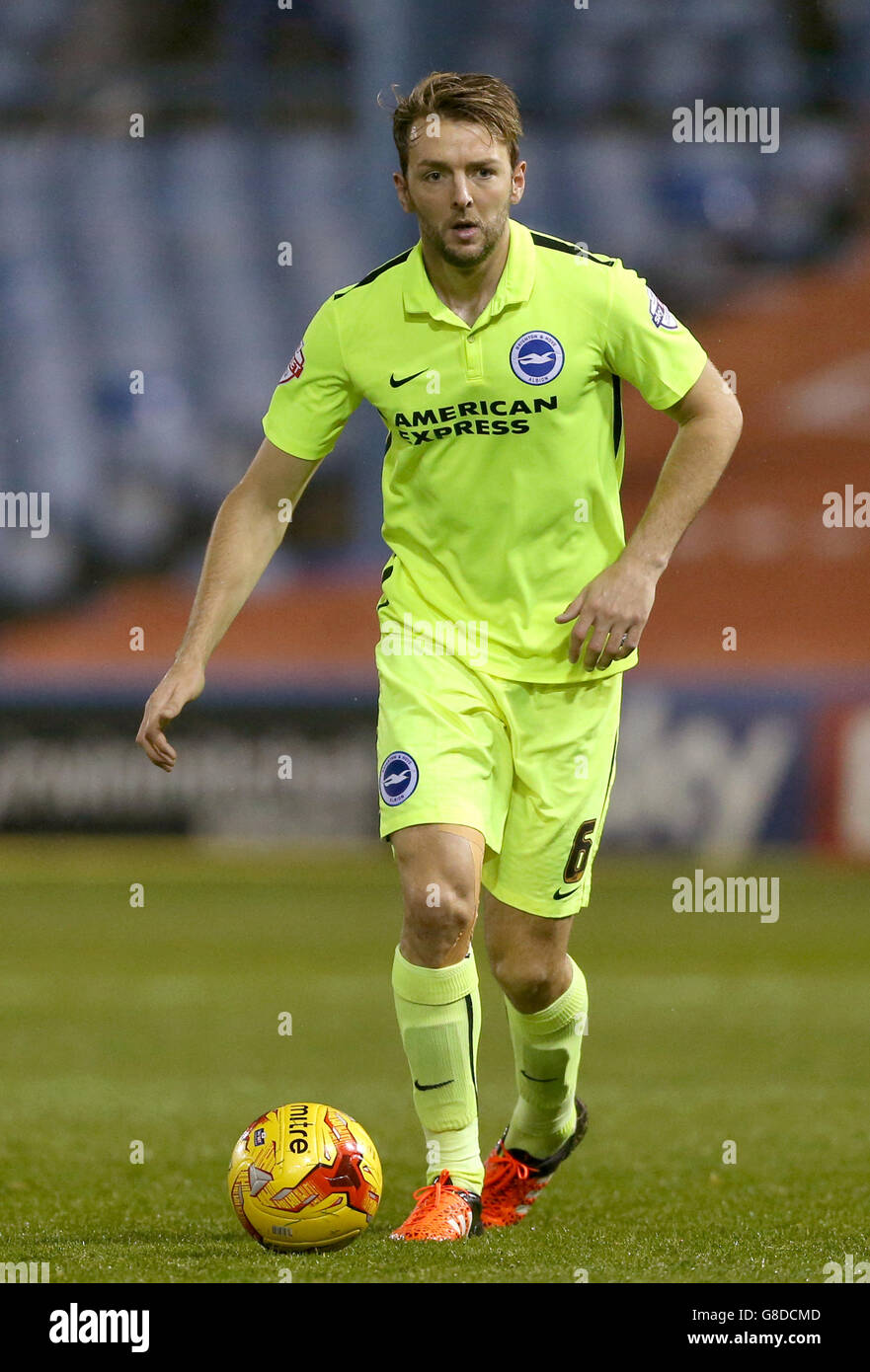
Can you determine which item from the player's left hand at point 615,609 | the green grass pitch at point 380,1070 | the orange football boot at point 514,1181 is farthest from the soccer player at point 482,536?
the green grass pitch at point 380,1070

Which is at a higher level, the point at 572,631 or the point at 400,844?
the point at 572,631

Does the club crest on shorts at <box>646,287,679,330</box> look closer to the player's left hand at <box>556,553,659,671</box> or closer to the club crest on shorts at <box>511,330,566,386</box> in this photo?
the club crest on shorts at <box>511,330,566,386</box>

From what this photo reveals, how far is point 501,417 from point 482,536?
26 cm

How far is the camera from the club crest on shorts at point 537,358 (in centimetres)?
438

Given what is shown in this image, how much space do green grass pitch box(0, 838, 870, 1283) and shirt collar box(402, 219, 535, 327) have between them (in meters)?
1.94

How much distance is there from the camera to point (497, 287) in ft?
14.6

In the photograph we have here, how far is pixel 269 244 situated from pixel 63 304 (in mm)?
2122

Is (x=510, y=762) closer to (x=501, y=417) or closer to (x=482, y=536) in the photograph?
(x=482, y=536)

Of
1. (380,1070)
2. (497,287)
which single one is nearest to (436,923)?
(497,287)

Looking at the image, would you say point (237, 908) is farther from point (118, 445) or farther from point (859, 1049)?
point (118, 445)

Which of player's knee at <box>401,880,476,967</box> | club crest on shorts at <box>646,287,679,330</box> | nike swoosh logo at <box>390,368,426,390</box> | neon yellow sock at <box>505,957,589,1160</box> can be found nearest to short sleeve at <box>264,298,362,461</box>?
nike swoosh logo at <box>390,368,426,390</box>

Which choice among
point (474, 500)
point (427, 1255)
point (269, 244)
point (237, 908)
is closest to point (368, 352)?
point (474, 500)

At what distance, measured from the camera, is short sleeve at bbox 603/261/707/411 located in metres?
4.39

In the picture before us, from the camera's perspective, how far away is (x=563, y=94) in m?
20.2
